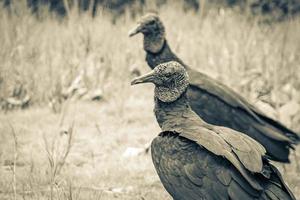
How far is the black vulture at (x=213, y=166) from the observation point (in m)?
2.59

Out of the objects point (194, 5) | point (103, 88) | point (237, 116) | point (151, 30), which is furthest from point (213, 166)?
point (194, 5)

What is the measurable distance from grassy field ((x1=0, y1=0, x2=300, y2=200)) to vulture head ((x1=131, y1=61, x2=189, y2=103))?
770 millimetres

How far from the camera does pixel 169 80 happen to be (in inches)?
123

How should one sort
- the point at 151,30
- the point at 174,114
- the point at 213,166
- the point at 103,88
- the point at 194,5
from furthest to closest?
the point at 194,5 < the point at 103,88 < the point at 151,30 < the point at 174,114 < the point at 213,166

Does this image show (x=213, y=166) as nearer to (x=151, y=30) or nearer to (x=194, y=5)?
(x=151, y=30)

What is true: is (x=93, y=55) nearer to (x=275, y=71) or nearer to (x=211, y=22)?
(x=275, y=71)

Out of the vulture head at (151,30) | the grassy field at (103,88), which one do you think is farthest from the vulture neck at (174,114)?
the vulture head at (151,30)

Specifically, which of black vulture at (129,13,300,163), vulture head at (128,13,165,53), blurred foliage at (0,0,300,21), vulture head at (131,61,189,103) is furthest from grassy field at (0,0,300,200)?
vulture head at (128,13,165,53)

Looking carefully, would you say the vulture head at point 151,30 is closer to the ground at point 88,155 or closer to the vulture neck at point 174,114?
the ground at point 88,155

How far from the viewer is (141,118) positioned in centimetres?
554

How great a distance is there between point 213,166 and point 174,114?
55 centimetres

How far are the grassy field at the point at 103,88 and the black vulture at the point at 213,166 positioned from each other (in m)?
0.72

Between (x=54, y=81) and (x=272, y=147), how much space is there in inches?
108

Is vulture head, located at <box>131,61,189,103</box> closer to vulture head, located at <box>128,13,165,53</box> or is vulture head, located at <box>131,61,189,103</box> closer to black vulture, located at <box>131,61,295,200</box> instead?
black vulture, located at <box>131,61,295,200</box>
